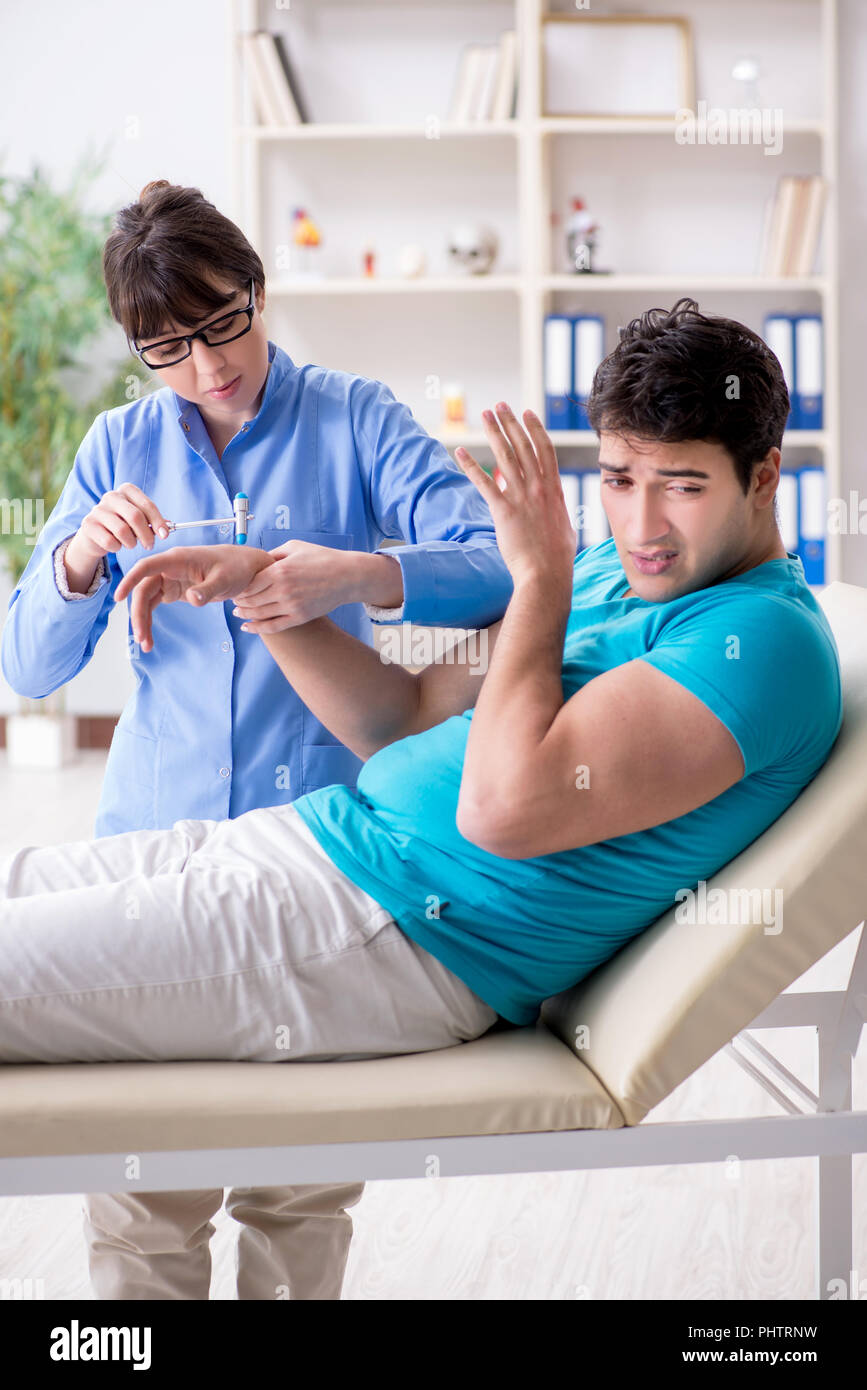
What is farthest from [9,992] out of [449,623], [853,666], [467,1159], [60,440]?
[60,440]

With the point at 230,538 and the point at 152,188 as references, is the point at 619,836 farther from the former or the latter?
the point at 152,188

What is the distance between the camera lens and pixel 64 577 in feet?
4.48

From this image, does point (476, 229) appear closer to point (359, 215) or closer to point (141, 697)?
point (359, 215)

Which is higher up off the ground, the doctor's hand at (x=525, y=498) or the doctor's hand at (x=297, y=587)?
the doctor's hand at (x=525, y=498)

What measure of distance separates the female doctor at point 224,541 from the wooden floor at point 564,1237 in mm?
292

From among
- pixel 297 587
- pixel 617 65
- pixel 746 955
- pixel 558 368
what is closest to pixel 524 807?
pixel 746 955

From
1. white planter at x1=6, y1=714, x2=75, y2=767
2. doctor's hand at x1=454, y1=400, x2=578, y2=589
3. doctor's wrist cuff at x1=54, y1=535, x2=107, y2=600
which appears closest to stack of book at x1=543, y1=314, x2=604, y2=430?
white planter at x1=6, y1=714, x2=75, y2=767

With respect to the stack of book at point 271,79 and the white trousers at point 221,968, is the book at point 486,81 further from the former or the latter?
the white trousers at point 221,968

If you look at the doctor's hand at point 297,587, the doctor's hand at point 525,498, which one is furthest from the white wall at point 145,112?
the doctor's hand at point 525,498

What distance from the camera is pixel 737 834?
115 centimetres

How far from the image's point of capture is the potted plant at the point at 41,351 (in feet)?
14.1

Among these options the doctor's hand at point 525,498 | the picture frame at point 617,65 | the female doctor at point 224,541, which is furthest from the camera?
the picture frame at point 617,65

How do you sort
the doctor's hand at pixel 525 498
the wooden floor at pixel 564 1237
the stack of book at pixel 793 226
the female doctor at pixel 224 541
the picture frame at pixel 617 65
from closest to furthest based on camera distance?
the doctor's hand at pixel 525 498 < the female doctor at pixel 224 541 < the wooden floor at pixel 564 1237 < the stack of book at pixel 793 226 < the picture frame at pixel 617 65

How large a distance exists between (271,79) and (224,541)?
3.09 m
